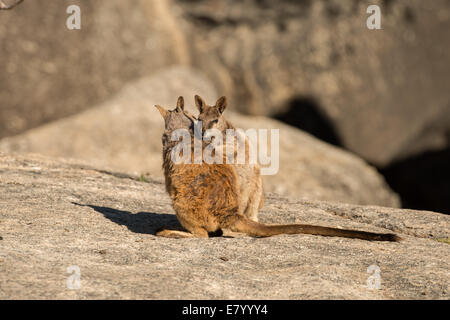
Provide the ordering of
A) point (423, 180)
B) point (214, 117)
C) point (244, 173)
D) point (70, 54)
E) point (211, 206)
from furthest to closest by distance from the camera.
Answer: point (423, 180) → point (70, 54) → point (214, 117) → point (244, 173) → point (211, 206)

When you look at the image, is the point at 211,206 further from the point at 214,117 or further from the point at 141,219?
the point at 141,219

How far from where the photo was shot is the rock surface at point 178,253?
20.8 feet

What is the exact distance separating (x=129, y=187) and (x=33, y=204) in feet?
6.85

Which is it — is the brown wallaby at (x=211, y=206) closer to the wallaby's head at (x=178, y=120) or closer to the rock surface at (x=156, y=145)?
the wallaby's head at (x=178, y=120)

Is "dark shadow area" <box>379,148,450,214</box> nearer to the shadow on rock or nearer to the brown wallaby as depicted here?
the shadow on rock

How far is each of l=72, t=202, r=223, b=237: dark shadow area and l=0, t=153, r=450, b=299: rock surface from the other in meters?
0.02

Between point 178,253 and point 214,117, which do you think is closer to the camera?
point 178,253

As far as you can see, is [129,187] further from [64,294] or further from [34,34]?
[34,34]

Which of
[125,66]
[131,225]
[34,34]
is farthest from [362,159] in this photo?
[131,225]

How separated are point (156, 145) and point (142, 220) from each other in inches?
400

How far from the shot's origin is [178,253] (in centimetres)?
753

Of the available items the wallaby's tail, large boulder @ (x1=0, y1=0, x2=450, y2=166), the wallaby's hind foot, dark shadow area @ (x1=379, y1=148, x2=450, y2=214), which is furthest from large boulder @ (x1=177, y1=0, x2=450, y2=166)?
the wallaby's hind foot

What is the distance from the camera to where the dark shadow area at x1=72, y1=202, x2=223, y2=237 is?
8.70 meters

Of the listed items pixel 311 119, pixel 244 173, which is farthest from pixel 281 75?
pixel 244 173
